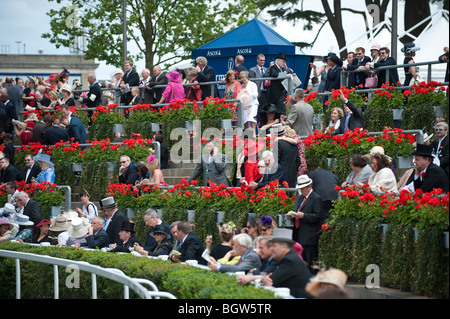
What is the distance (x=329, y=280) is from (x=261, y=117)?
11.5 meters

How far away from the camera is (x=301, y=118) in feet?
55.0

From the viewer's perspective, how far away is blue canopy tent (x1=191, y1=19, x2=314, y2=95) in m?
23.4

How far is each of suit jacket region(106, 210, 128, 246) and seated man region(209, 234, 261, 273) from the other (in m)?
4.54

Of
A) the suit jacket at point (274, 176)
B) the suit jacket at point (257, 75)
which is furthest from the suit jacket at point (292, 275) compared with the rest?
the suit jacket at point (257, 75)

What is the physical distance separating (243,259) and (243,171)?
4.59 metres

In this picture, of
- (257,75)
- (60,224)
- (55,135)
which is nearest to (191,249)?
(60,224)

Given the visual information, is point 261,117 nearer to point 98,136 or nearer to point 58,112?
point 98,136

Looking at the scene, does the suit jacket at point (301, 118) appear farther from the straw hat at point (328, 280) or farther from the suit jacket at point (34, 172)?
the straw hat at point (328, 280)

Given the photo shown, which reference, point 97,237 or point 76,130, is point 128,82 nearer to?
point 76,130

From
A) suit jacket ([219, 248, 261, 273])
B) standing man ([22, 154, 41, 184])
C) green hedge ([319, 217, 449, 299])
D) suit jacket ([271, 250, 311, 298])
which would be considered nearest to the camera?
suit jacket ([271, 250, 311, 298])

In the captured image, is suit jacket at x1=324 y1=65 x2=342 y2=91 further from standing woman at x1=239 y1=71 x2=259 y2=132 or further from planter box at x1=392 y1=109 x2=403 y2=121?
planter box at x1=392 y1=109 x2=403 y2=121

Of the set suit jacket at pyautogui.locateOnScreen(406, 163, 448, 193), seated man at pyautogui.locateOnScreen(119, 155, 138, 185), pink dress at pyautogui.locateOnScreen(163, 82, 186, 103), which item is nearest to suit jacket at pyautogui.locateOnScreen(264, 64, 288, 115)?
pink dress at pyautogui.locateOnScreen(163, 82, 186, 103)

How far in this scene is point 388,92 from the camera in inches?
674
